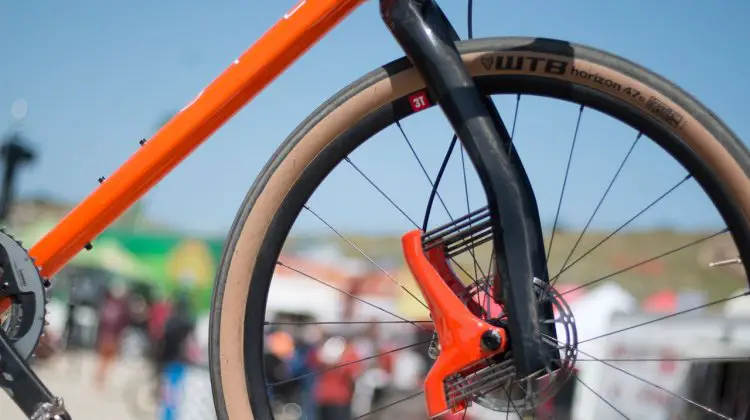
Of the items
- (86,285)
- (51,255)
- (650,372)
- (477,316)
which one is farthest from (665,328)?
(86,285)

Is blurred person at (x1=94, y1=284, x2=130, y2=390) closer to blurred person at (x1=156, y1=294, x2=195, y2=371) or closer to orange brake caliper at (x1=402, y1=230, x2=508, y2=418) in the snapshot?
blurred person at (x1=156, y1=294, x2=195, y2=371)

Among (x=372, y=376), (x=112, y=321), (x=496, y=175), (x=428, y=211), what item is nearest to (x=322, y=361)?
(x=372, y=376)

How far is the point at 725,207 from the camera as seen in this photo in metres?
1.75

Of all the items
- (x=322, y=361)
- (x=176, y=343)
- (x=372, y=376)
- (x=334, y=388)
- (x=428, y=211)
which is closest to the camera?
(x=428, y=211)

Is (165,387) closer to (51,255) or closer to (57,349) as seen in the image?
(57,349)

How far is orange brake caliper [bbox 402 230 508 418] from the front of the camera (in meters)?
1.80

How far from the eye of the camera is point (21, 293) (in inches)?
75.7

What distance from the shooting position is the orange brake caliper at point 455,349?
5.89 feet

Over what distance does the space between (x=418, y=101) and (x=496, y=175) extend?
0.23 metres

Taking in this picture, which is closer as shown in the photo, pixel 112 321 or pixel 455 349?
pixel 455 349

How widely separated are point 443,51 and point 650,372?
4.33 metres

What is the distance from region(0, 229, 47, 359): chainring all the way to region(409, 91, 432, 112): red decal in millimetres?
858

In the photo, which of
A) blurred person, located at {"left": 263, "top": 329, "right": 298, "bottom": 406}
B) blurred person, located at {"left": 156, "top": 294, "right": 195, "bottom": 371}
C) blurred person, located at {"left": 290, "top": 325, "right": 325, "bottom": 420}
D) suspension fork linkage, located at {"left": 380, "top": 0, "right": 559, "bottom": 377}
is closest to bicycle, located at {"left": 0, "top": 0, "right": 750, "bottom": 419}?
suspension fork linkage, located at {"left": 380, "top": 0, "right": 559, "bottom": 377}

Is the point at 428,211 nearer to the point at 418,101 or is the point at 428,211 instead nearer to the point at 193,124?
the point at 418,101
